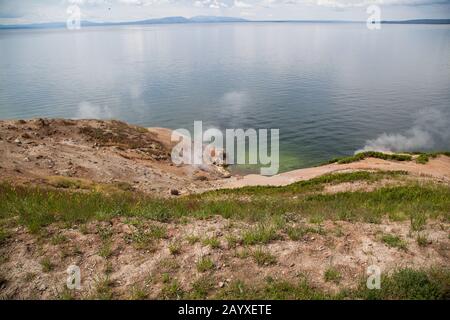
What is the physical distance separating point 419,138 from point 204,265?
5836 centimetres

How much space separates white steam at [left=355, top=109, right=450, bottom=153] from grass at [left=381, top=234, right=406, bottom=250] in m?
44.7

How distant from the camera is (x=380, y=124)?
61.8 m

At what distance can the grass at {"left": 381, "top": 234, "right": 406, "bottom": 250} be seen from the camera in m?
10.5

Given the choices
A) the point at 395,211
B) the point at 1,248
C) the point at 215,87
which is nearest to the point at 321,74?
the point at 215,87

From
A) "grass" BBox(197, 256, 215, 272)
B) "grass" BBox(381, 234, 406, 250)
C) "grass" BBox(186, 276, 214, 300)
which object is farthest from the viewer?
"grass" BBox(381, 234, 406, 250)

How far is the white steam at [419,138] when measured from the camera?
5400 cm

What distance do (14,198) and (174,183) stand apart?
21564 millimetres

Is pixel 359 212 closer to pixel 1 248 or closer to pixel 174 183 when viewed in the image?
pixel 1 248

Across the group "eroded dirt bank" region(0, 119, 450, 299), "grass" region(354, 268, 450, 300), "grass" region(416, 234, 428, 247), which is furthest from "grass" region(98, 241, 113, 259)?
"grass" region(416, 234, 428, 247)

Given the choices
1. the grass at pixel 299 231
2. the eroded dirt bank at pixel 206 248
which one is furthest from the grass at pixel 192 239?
the grass at pixel 299 231

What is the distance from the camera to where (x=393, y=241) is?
1066cm

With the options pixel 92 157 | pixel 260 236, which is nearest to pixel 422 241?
pixel 260 236

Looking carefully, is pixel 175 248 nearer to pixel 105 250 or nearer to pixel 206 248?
pixel 206 248

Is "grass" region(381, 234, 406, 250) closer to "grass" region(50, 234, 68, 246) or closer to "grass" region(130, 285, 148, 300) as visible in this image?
"grass" region(130, 285, 148, 300)
